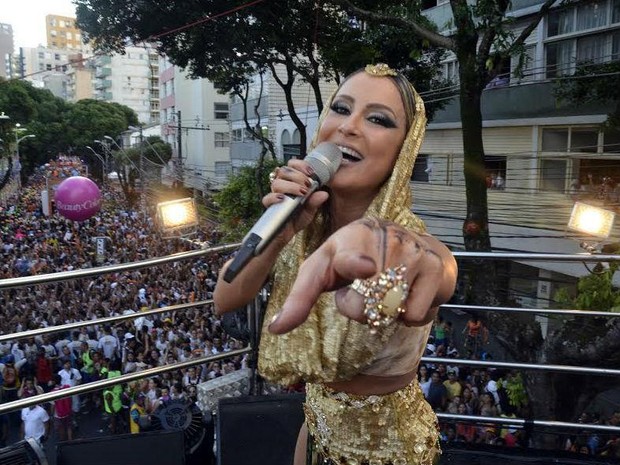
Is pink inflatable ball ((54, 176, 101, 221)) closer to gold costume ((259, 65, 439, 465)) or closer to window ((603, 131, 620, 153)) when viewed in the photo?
window ((603, 131, 620, 153))

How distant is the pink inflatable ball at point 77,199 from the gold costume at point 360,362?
16.4 meters

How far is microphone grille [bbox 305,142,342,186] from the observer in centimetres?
142

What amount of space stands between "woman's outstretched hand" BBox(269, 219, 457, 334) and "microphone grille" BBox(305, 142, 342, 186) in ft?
1.22

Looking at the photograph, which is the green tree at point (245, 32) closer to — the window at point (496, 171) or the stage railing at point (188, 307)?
the window at point (496, 171)

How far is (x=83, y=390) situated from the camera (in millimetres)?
2346

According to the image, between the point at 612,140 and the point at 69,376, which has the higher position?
the point at 612,140

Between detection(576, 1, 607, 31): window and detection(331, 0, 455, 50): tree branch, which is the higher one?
detection(576, 1, 607, 31): window

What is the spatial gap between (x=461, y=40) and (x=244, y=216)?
36.1 feet

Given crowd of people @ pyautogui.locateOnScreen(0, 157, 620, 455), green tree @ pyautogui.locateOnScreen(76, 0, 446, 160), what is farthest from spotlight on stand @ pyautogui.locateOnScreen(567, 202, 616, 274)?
green tree @ pyautogui.locateOnScreen(76, 0, 446, 160)

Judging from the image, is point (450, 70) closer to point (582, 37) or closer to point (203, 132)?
point (582, 37)

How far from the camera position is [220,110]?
34344mm

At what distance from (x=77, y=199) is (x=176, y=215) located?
11.7 metres

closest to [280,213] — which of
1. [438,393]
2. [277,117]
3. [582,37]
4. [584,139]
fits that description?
[438,393]

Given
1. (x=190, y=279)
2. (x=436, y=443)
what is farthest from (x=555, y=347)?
(x=190, y=279)
